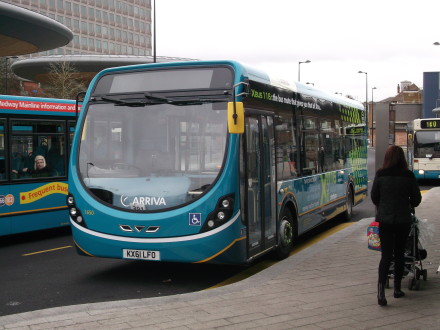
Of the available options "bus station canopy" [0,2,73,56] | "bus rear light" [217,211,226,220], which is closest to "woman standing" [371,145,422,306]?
"bus rear light" [217,211,226,220]

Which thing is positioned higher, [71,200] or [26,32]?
[26,32]

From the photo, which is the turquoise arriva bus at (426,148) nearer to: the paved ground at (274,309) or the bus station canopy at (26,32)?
the paved ground at (274,309)

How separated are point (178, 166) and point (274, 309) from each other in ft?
8.00

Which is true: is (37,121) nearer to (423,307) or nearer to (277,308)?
(277,308)

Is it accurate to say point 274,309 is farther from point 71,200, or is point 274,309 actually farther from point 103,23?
point 103,23

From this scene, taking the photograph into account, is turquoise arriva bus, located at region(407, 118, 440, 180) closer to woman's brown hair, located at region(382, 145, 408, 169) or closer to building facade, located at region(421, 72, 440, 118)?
woman's brown hair, located at region(382, 145, 408, 169)

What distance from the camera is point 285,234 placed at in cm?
928

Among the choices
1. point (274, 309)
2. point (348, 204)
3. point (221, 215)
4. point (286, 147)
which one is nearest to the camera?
point (274, 309)

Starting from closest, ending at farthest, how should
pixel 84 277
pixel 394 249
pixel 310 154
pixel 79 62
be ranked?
pixel 394 249
pixel 84 277
pixel 310 154
pixel 79 62

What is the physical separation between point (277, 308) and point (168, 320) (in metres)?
1.13

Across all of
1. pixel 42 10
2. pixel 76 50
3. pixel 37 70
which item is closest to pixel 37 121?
pixel 37 70

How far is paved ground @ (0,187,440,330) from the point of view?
548cm

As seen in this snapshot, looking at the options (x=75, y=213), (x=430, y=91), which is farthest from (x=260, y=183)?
(x=430, y=91)

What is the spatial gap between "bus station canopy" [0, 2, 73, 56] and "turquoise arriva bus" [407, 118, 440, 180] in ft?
72.4
